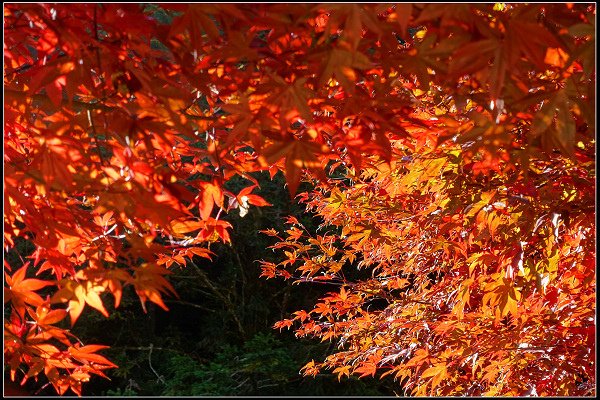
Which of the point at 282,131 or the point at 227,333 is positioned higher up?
the point at 282,131

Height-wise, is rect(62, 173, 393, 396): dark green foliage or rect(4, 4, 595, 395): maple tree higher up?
rect(4, 4, 595, 395): maple tree

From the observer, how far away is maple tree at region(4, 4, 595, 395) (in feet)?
3.12

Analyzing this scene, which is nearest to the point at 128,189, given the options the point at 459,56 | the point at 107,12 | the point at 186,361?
the point at 107,12

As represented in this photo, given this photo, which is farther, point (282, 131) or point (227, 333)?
point (227, 333)

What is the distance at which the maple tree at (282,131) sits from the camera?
0.95 metres

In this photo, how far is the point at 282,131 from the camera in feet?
3.23

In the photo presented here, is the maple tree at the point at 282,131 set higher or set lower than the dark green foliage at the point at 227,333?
higher

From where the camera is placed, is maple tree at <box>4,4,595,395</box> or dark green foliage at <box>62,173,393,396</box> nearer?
maple tree at <box>4,4,595,395</box>

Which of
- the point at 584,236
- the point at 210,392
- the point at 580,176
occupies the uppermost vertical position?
the point at 580,176

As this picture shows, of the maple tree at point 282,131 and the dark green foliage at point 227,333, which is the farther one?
the dark green foliage at point 227,333

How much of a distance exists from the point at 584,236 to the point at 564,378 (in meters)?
0.42

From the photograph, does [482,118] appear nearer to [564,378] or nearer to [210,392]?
[564,378]

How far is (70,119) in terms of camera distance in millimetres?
1153

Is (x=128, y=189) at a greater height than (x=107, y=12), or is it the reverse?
(x=107, y=12)
